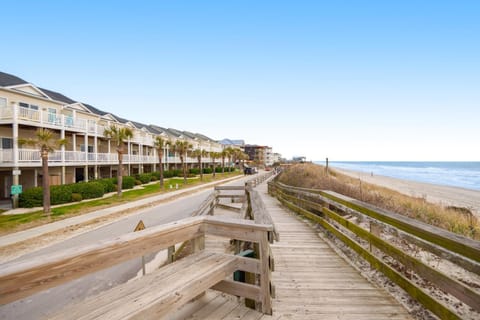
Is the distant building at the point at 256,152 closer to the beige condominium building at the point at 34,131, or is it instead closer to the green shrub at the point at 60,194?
the beige condominium building at the point at 34,131

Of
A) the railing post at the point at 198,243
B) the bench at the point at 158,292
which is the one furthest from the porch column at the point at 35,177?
the bench at the point at 158,292

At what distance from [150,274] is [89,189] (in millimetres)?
20479

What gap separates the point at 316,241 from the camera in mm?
5594

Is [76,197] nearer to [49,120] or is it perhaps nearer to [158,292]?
[49,120]

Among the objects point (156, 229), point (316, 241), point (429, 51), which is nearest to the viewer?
point (156, 229)

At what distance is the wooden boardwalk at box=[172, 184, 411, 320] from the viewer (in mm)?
2764

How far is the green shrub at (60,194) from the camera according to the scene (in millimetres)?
16484

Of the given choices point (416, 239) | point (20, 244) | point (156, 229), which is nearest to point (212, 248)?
point (156, 229)

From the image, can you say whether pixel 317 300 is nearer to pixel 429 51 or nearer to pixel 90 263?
pixel 90 263

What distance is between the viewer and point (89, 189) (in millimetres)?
19078

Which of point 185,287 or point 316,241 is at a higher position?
point 185,287

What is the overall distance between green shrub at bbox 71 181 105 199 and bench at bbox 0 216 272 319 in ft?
64.8

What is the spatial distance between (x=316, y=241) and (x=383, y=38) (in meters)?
18.4

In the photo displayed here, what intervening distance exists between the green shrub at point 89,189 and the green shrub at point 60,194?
62 cm
